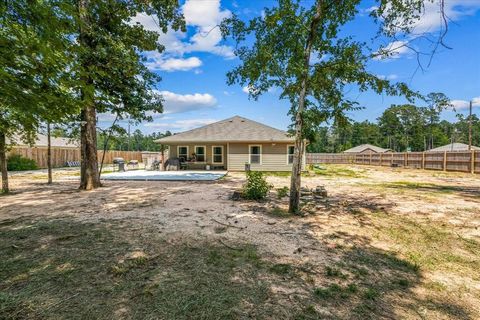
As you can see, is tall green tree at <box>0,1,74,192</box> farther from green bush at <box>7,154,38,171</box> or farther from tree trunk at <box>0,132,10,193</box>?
green bush at <box>7,154,38,171</box>

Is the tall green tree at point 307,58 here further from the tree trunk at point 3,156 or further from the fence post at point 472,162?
the fence post at point 472,162

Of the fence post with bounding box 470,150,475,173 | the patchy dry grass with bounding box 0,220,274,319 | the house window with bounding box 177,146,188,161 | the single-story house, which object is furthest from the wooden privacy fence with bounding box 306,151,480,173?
the patchy dry grass with bounding box 0,220,274,319

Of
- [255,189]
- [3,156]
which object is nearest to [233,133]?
[255,189]

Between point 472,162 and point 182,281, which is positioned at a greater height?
point 472,162

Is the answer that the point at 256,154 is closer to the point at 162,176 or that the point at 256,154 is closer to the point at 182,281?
the point at 162,176

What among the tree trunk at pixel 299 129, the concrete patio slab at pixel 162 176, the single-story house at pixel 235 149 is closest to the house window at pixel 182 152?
the single-story house at pixel 235 149

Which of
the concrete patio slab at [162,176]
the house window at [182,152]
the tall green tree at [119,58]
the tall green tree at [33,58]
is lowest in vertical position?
the concrete patio slab at [162,176]

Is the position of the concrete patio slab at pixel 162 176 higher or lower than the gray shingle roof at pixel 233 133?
lower

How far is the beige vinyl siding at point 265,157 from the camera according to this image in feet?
64.6

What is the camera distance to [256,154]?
19922 mm

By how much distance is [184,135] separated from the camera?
67.9ft

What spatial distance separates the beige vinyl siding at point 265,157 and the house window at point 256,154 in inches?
9.4

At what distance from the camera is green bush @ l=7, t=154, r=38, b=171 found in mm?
20453

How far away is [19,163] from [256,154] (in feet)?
65.2
